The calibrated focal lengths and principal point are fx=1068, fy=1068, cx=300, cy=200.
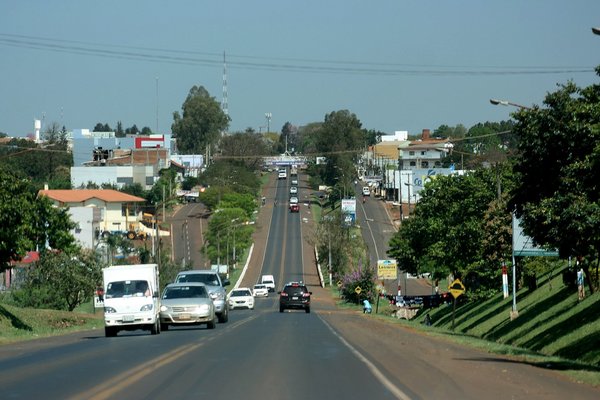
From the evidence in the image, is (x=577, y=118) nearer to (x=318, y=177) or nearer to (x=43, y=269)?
(x=43, y=269)

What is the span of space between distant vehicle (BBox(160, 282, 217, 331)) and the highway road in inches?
156

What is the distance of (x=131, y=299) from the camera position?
3450cm

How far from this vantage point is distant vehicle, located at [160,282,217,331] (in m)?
36.5

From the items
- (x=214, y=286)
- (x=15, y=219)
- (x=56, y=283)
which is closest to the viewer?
(x=214, y=286)

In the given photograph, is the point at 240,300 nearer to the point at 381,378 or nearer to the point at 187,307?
the point at 187,307

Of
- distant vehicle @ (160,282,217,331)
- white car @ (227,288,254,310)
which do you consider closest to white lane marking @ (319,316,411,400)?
distant vehicle @ (160,282,217,331)

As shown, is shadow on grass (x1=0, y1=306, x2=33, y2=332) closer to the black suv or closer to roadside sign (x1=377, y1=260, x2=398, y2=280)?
the black suv

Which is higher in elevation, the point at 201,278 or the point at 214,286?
the point at 201,278

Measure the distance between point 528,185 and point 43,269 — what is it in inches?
1496

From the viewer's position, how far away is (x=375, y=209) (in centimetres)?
15275

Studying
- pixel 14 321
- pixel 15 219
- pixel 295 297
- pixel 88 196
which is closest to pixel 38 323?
pixel 14 321

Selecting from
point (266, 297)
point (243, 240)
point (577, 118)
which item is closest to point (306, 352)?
point (577, 118)

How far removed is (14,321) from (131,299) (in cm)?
1044

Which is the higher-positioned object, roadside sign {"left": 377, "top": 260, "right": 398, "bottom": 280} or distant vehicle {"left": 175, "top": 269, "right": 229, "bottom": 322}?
distant vehicle {"left": 175, "top": 269, "right": 229, "bottom": 322}
